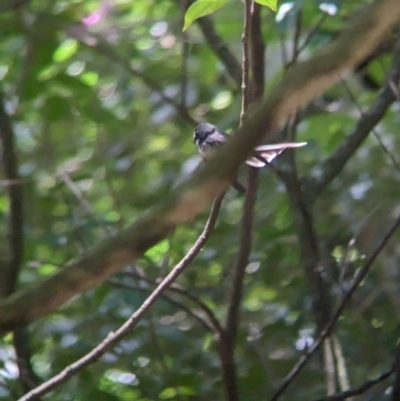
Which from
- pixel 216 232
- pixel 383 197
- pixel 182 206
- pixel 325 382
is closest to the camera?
pixel 182 206

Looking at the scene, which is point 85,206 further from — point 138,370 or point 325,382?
point 325,382

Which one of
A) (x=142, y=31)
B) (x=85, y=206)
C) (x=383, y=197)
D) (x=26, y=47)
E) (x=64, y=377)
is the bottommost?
(x=64, y=377)

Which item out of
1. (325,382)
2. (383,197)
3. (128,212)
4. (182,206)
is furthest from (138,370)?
(182,206)

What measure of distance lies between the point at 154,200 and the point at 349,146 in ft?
1.49

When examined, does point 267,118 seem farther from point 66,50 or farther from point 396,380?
point 66,50

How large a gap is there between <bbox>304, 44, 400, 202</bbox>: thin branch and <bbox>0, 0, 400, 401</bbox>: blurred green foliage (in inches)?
2.1

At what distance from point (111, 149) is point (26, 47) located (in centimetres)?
43

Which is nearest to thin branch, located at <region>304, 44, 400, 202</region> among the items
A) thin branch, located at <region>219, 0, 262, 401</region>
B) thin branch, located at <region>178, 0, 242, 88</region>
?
thin branch, located at <region>178, 0, 242, 88</region>

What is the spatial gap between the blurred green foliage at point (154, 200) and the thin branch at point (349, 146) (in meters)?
0.05

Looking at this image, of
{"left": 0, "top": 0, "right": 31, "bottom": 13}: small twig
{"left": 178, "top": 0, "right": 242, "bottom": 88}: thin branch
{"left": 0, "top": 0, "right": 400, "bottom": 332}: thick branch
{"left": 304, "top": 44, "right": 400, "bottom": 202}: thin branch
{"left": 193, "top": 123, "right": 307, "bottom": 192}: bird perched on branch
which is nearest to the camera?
{"left": 0, "top": 0, "right": 400, "bottom": 332}: thick branch

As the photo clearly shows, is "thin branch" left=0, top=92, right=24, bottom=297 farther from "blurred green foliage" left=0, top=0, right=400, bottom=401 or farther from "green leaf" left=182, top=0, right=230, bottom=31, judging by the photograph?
"green leaf" left=182, top=0, right=230, bottom=31

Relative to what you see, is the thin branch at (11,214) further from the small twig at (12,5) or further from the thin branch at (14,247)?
the small twig at (12,5)

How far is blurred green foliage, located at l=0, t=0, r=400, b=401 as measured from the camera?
1.30 m

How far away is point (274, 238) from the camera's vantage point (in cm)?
136
